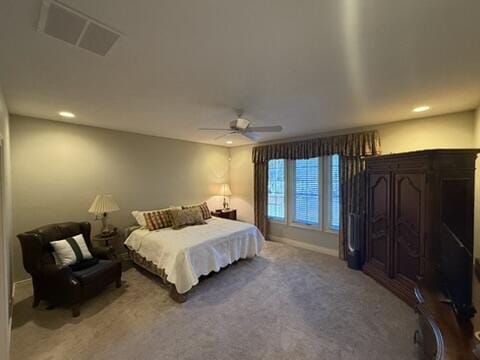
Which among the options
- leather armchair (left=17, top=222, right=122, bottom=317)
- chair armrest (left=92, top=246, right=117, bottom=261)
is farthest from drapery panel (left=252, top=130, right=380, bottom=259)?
leather armchair (left=17, top=222, right=122, bottom=317)

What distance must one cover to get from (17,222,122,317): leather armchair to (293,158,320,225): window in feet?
12.2

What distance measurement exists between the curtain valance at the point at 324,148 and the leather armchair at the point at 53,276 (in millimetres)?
3758

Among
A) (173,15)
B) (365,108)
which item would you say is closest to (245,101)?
(173,15)

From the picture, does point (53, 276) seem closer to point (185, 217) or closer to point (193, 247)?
point (193, 247)

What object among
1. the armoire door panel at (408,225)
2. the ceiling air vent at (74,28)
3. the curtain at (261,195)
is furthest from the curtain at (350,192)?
the ceiling air vent at (74,28)

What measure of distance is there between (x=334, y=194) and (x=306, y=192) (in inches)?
23.9

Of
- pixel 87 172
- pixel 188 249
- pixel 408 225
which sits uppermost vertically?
pixel 87 172

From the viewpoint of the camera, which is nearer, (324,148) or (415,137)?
(415,137)

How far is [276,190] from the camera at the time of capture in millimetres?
5238

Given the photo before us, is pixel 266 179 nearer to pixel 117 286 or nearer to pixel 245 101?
pixel 245 101

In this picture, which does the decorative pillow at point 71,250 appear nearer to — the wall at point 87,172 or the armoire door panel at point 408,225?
the wall at point 87,172

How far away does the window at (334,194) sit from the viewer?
4.21 m

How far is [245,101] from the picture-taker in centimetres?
255

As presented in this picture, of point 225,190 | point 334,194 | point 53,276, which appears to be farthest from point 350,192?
point 53,276
